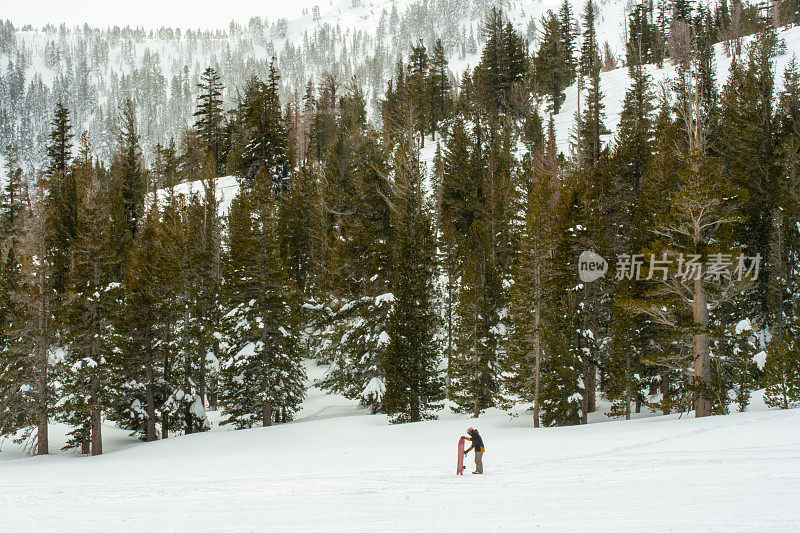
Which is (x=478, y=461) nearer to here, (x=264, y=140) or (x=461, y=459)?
(x=461, y=459)

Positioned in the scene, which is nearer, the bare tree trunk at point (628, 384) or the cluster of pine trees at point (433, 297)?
the cluster of pine trees at point (433, 297)

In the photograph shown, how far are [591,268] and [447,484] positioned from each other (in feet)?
52.0

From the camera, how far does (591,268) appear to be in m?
25.4

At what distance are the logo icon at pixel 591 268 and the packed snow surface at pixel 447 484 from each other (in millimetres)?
7113

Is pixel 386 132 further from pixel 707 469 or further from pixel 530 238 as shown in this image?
pixel 707 469

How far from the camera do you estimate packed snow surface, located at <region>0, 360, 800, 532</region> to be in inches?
342

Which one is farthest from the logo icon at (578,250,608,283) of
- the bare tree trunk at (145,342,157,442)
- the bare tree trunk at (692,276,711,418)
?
the bare tree trunk at (145,342,157,442)

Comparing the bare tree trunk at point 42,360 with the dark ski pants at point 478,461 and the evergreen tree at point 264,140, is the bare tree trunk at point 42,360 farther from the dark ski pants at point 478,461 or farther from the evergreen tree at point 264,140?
the evergreen tree at point 264,140

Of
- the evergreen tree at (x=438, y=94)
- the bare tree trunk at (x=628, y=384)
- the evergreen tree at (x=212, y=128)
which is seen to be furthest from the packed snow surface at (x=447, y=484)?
the evergreen tree at (x=438, y=94)

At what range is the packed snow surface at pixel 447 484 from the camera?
28.5ft

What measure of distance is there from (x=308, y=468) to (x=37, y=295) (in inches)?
689

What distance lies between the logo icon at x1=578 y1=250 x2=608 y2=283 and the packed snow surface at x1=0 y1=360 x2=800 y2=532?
7.11m

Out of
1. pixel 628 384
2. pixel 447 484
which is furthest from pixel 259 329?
pixel 628 384
